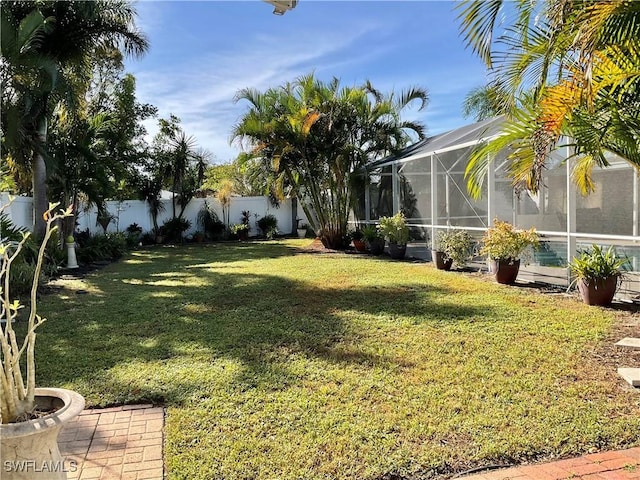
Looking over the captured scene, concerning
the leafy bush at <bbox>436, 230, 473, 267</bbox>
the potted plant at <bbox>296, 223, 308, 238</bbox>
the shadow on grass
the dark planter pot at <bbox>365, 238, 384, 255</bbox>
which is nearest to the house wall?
the leafy bush at <bbox>436, 230, 473, 267</bbox>

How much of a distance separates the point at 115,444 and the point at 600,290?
6004 millimetres

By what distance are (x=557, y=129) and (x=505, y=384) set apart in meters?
2.35

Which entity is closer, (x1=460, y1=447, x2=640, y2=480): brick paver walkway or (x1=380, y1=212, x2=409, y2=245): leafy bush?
(x1=460, y1=447, x2=640, y2=480): brick paver walkway

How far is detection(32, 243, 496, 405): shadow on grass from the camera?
3.97 meters

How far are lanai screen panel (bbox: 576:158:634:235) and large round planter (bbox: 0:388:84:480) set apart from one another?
22.7 feet

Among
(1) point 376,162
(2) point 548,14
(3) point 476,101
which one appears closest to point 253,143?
(1) point 376,162

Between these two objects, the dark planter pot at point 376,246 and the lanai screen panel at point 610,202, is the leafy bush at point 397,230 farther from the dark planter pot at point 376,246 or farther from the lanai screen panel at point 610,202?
the lanai screen panel at point 610,202

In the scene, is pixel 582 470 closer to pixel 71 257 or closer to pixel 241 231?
pixel 71 257

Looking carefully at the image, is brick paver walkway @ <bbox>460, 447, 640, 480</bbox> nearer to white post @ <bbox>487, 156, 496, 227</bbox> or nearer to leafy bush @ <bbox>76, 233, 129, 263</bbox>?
white post @ <bbox>487, 156, 496, 227</bbox>

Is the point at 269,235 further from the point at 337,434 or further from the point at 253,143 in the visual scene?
the point at 337,434

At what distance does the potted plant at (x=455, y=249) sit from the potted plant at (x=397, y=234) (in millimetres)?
2116

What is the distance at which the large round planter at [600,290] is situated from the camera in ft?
20.0

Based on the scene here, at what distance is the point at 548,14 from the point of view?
4020mm

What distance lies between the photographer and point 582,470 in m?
2.45
